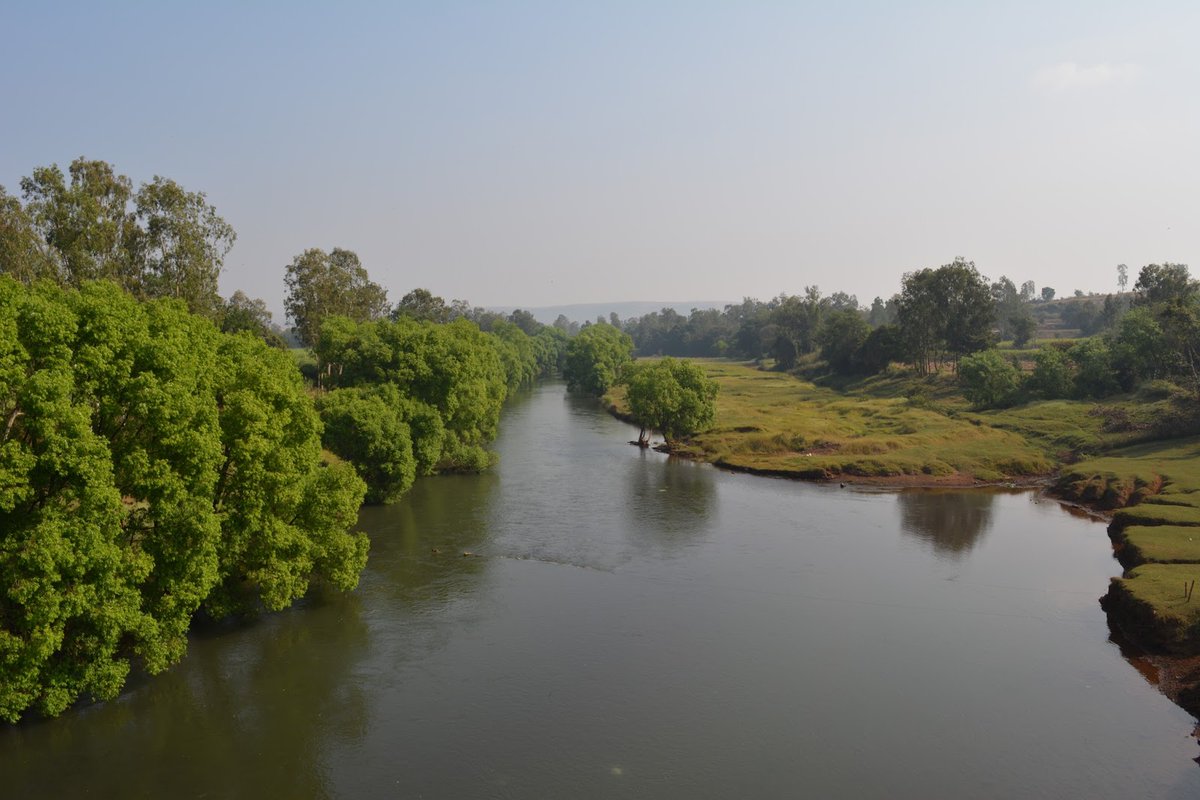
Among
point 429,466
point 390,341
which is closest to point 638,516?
point 429,466

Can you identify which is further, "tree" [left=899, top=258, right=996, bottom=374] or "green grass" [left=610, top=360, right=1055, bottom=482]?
"tree" [left=899, top=258, right=996, bottom=374]

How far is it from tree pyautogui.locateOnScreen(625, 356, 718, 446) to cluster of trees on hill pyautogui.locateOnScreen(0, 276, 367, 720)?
5503 centimetres

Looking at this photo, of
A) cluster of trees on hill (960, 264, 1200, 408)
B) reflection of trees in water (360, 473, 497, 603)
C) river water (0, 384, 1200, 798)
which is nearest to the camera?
river water (0, 384, 1200, 798)

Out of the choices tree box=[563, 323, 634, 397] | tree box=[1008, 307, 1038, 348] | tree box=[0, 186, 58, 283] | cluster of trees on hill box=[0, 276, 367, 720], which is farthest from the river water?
tree box=[1008, 307, 1038, 348]

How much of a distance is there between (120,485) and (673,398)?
6408 cm

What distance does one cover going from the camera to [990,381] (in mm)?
106312

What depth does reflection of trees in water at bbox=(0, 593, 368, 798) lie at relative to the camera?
2628 centimetres

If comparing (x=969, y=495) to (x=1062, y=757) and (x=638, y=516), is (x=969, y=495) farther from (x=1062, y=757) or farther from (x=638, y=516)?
(x=1062, y=757)

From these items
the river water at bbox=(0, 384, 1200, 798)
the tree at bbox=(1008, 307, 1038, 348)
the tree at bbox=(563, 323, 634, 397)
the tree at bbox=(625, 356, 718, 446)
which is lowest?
the river water at bbox=(0, 384, 1200, 798)

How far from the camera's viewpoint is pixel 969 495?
234ft

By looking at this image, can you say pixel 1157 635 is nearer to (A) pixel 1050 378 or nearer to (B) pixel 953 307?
(A) pixel 1050 378

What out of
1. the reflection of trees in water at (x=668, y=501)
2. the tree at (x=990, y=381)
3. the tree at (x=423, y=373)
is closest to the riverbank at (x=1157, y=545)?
the reflection of trees in water at (x=668, y=501)

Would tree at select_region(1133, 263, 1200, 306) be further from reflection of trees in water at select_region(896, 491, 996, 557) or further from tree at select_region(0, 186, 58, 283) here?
tree at select_region(0, 186, 58, 283)

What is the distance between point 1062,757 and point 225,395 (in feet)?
111
